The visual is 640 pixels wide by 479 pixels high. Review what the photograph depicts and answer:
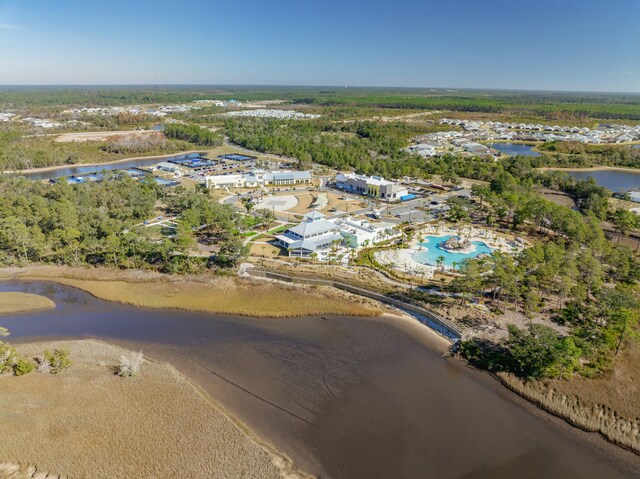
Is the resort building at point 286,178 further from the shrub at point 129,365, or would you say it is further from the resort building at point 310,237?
the shrub at point 129,365

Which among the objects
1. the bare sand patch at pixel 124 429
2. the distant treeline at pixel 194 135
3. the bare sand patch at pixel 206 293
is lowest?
the bare sand patch at pixel 124 429

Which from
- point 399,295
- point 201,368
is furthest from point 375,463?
point 399,295

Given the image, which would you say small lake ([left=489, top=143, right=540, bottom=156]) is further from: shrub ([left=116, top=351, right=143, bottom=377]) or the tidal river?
shrub ([left=116, top=351, right=143, bottom=377])

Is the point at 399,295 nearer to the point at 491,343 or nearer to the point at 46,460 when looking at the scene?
the point at 491,343

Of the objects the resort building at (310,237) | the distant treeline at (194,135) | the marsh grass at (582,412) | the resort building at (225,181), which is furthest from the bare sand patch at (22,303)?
the distant treeline at (194,135)

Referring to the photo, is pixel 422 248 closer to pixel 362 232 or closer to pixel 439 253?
pixel 439 253
